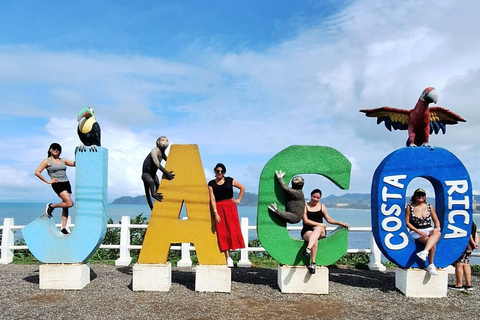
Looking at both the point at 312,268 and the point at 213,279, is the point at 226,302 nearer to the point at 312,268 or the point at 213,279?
the point at 213,279

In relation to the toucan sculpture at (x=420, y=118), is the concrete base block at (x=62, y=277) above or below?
below

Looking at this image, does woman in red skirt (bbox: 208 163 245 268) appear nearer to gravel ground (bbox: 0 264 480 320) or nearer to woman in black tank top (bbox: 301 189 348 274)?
gravel ground (bbox: 0 264 480 320)

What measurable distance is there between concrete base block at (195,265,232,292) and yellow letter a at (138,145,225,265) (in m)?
0.11

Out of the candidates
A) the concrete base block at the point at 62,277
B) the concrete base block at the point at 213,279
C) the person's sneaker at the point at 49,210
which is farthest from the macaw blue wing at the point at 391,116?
the person's sneaker at the point at 49,210

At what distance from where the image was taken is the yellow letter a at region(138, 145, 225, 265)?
239 inches

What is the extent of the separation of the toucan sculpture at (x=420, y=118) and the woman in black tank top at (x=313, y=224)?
5.65 feet

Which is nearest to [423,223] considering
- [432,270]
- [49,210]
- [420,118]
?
[432,270]

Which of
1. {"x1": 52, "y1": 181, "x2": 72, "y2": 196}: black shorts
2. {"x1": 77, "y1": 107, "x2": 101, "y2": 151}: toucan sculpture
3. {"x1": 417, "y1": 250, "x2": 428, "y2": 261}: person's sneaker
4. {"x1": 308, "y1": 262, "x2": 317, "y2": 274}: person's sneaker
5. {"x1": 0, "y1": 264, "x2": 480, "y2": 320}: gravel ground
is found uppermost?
{"x1": 77, "y1": 107, "x2": 101, "y2": 151}: toucan sculpture

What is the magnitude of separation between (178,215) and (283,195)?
1659 millimetres

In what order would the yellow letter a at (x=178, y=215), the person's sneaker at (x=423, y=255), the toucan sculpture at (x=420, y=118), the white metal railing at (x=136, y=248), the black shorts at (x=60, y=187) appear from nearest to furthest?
the person's sneaker at (x=423, y=255)
the yellow letter a at (x=178, y=215)
the toucan sculpture at (x=420, y=118)
the black shorts at (x=60, y=187)
the white metal railing at (x=136, y=248)

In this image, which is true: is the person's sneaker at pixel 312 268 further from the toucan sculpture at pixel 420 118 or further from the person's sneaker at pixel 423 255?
the toucan sculpture at pixel 420 118

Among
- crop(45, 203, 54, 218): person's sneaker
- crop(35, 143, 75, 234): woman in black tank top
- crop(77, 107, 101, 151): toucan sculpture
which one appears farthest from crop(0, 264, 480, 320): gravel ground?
crop(77, 107, 101, 151): toucan sculpture

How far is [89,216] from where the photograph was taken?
621 cm

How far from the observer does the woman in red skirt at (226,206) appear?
6.27 metres
